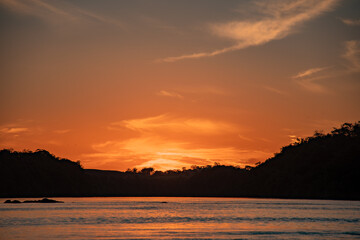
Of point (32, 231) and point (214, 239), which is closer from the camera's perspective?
point (214, 239)

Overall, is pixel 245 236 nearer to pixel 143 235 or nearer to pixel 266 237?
pixel 266 237

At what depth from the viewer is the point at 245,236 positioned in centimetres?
6875

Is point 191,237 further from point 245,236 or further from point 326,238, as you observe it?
point 326,238

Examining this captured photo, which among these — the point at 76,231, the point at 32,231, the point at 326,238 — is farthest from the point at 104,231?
the point at 326,238

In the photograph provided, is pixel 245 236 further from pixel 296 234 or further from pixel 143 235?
pixel 143 235

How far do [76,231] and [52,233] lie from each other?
11.9ft

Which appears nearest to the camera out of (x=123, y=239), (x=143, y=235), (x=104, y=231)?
(x=123, y=239)

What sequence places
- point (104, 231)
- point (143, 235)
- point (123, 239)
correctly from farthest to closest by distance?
point (104, 231), point (143, 235), point (123, 239)

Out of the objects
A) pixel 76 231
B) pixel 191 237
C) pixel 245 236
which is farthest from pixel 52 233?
pixel 245 236

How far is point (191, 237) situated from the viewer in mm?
67438

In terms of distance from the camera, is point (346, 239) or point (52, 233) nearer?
point (346, 239)

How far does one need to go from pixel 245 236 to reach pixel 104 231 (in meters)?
20.3

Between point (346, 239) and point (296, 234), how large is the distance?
905cm

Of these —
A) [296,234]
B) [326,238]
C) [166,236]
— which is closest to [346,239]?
[326,238]
